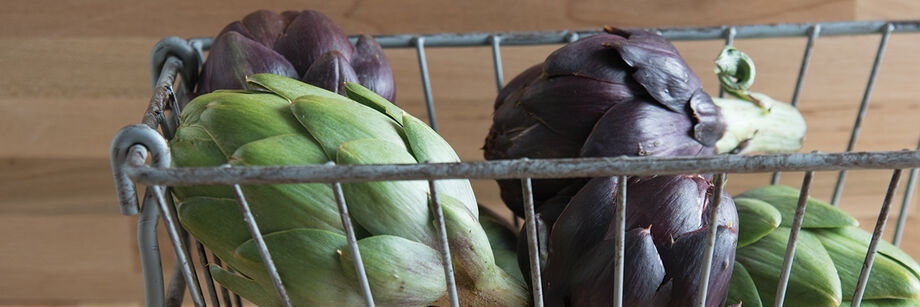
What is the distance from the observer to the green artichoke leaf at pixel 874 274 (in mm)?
361

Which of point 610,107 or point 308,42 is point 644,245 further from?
point 308,42

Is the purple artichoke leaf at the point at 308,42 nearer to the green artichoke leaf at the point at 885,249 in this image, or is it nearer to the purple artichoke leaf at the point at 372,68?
the purple artichoke leaf at the point at 372,68

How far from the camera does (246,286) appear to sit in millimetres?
317

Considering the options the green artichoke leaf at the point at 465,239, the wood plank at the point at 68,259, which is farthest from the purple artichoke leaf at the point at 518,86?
the wood plank at the point at 68,259

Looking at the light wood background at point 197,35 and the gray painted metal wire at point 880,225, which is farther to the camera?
the light wood background at point 197,35

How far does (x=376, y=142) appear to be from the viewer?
0.32 meters

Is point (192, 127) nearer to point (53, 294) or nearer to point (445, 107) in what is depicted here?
point (445, 107)

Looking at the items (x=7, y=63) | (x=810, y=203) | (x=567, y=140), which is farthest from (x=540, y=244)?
(x=7, y=63)

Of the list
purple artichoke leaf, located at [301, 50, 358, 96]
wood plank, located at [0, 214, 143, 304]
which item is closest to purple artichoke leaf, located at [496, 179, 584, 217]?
purple artichoke leaf, located at [301, 50, 358, 96]

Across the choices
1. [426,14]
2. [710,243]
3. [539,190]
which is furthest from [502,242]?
[426,14]

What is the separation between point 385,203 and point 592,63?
14cm

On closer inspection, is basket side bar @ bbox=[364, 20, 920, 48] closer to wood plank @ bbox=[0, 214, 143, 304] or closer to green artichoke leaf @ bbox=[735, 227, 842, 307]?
green artichoke leaf @ bbox=[735, 227, 842, 307]

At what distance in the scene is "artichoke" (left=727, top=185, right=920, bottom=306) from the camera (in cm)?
35

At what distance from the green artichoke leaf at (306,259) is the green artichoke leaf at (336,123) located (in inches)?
1.5
